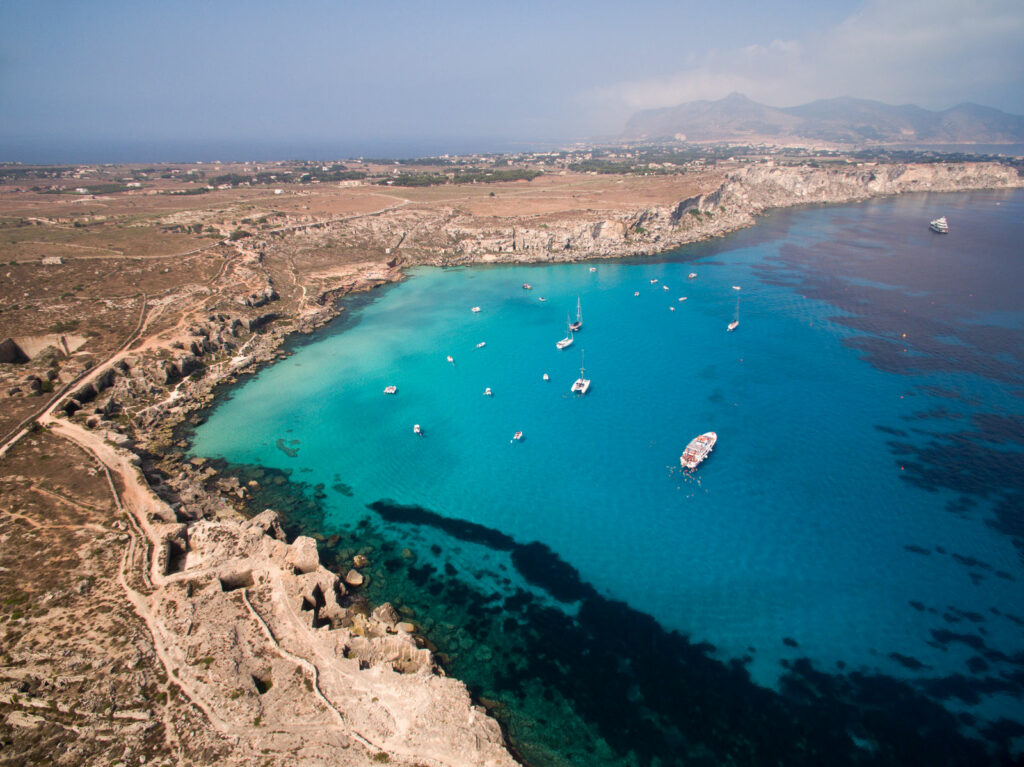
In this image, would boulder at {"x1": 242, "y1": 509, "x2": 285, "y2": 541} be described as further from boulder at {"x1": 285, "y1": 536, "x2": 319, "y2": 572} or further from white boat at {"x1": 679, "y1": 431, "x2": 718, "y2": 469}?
white boat at {"x1": 679, "y1": 431, "x2": 718, "y2": 469}

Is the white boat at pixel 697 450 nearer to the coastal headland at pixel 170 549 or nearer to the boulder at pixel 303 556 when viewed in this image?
the coastal headland at pixel 170 549

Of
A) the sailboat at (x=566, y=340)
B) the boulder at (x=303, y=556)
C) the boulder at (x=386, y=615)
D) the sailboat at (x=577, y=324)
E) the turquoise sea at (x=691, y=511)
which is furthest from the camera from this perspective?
the sailboat at (x=577, y=324)

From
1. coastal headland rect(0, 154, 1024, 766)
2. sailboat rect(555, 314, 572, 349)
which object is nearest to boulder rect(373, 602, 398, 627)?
coastal headland rect(0, 154, 1024, 766)

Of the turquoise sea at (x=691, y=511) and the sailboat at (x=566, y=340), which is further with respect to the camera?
the sailboat at (x=566, y=340)

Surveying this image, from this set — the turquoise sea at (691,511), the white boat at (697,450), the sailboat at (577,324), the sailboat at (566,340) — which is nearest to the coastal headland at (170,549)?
the turquoise sea at (691,511)

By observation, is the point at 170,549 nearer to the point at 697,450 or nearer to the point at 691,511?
the point at 691,511

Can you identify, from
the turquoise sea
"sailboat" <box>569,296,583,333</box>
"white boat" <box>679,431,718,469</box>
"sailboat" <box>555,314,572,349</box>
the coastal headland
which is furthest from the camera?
"sailboat" <box>569,296,583,333</box>
